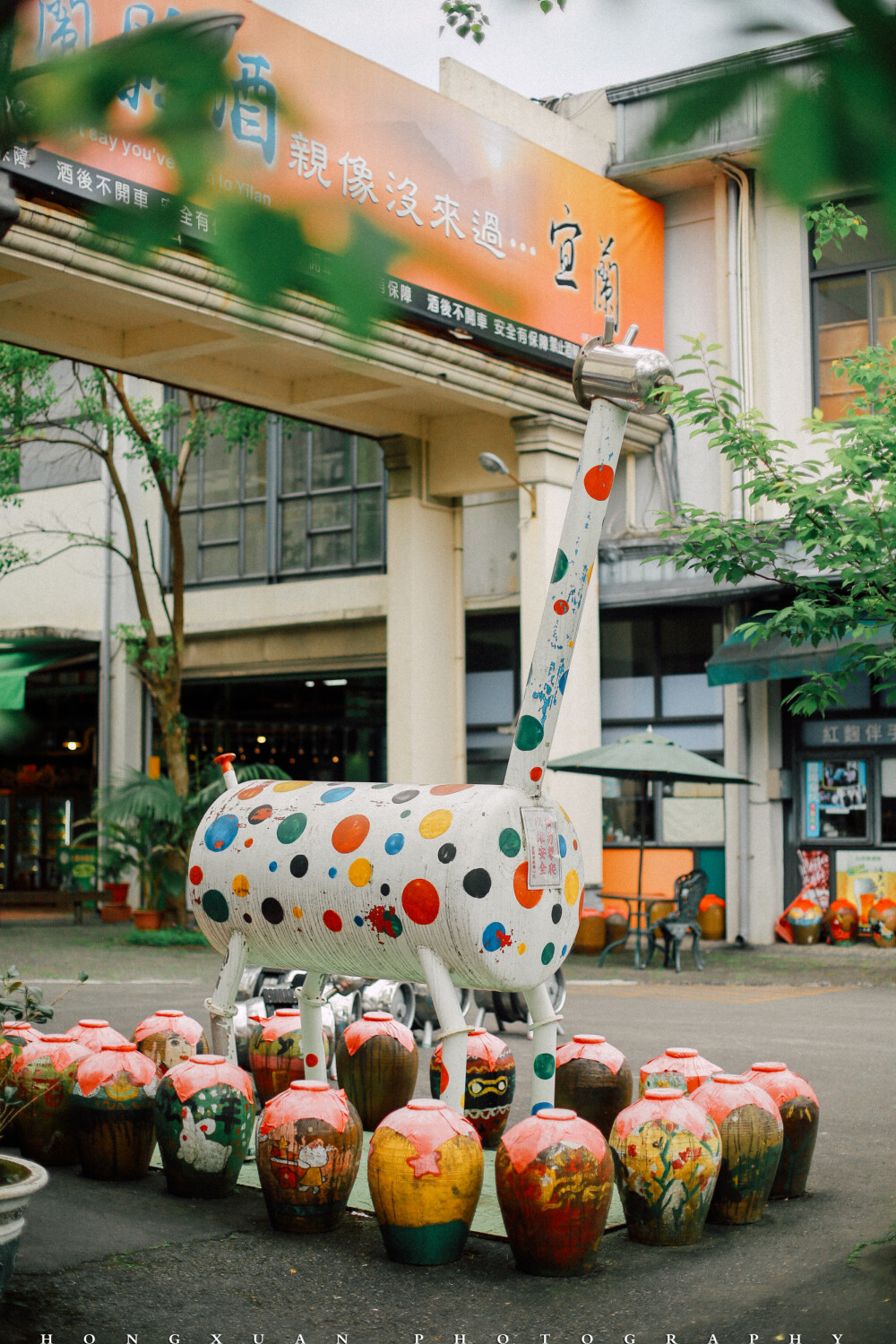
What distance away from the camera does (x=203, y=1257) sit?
16.5 ft

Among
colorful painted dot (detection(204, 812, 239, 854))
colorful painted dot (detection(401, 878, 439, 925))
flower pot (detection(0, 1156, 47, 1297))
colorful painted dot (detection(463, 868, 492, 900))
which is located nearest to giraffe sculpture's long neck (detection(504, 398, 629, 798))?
colorful painted dot (detection(463, 868, 492, 900))

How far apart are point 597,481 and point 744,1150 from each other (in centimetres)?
280

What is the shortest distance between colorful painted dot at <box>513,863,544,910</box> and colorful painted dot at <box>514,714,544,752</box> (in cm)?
50

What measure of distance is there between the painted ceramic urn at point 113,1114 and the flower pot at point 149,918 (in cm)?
1225

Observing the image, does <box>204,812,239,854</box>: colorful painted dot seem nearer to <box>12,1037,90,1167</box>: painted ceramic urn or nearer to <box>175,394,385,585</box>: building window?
<box>12,1037,90,1167</box>: painted ceramic urn

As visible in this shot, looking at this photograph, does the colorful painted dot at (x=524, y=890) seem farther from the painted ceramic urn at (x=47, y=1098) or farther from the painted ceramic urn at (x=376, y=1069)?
the painted ceramic urn at (x=47, y=1098)

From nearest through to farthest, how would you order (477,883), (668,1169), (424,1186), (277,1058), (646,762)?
(424,1186), (668,1169), (477,883), (277,1058), (646,762)

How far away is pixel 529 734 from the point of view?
5.73m

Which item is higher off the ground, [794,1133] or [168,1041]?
[168,1041]

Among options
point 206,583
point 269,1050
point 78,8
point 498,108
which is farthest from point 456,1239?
point 206,583

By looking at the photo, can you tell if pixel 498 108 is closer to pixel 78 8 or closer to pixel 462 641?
pixel 462 641

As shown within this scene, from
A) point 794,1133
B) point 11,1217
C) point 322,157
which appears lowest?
point 794,1133

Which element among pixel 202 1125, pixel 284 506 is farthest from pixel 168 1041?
pixel 284 506

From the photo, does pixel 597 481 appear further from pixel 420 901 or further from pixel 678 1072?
pixel 678 1072
